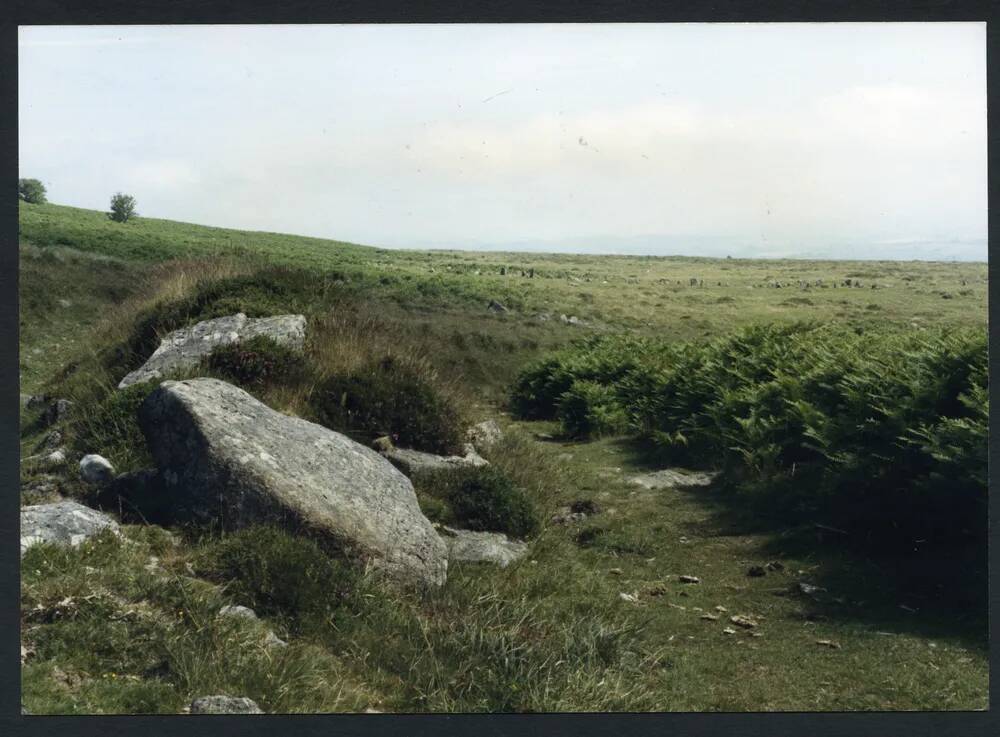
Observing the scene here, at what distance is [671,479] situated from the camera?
1446cm

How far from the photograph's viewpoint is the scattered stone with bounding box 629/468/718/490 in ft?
46.4

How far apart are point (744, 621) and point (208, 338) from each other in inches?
340

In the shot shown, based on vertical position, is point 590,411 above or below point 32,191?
below

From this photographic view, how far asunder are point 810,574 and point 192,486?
20.3 feet

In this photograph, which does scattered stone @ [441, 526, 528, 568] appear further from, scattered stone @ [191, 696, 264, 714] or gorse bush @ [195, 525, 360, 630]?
scattered stone @ [191, 696, 264, 714]

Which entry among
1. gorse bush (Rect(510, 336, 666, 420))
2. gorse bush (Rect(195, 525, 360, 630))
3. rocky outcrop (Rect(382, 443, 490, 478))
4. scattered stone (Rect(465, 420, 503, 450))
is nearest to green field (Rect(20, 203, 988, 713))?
gorse bush (Rect(195, 525, 360, 630))

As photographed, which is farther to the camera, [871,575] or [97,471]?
[97,471]

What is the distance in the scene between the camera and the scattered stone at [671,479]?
46.4 ft

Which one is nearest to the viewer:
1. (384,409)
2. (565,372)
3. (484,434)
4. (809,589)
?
(809,589)

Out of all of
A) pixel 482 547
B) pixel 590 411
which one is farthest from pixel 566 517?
pixel 590 411

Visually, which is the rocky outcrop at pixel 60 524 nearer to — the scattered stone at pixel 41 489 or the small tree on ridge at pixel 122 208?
the scattered stone at pixel 41 489

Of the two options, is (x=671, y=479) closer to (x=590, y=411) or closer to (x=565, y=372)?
(x=590, y=411)

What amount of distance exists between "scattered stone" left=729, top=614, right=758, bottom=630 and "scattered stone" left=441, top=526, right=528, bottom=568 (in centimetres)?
256

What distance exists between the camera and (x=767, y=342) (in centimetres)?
1681
